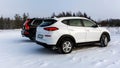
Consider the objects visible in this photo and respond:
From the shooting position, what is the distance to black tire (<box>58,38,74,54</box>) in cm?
789

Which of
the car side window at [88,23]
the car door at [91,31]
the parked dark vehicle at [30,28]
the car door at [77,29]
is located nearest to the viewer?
the car door at [77,29]

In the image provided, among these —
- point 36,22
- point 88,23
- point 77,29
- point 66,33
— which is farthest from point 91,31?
point 36,22

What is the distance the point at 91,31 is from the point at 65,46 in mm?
1701

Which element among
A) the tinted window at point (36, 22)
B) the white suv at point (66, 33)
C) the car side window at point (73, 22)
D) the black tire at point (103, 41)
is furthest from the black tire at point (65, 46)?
the tinted window at point (36, 22)

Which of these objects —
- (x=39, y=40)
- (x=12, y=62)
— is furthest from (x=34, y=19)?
(x=12, y=62)

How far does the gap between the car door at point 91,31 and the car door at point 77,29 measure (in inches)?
10.5

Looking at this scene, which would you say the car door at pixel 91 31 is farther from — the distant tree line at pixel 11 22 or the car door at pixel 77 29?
the distant tree line at pixel 11 22

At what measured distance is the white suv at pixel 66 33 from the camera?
7.77m

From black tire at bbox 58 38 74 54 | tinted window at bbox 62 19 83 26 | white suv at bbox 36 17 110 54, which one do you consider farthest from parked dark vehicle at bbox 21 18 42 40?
black tire at bbox 58 38 74 54

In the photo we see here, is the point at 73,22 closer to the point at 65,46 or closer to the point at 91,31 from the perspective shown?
the point at 91,31

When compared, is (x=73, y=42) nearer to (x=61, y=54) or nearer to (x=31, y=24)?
(x=61, y=54)

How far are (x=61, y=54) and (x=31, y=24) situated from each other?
207 inches

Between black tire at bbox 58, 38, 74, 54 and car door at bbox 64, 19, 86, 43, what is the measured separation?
366 millimetres

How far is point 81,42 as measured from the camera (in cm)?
858
